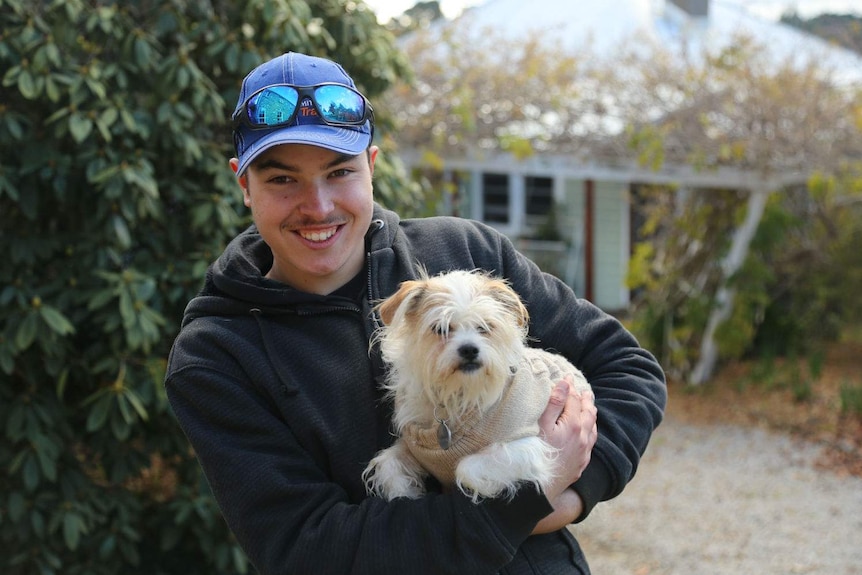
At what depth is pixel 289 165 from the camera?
2277 mm

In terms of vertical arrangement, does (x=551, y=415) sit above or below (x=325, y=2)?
below

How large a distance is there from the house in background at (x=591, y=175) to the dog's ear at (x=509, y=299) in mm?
5531

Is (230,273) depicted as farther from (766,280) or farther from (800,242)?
(800,242)

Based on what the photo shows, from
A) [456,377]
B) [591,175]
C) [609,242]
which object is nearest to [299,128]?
[456,377]

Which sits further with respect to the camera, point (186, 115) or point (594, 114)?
point (594, 114)

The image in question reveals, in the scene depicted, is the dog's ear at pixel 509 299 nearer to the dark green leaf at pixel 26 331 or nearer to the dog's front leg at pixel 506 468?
the dog's front leg at pixel 506 468

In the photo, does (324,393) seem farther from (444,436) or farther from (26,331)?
(26,331)

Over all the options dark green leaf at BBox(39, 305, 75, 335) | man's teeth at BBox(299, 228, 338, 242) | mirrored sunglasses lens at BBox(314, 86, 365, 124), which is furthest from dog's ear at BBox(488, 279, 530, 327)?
dark green leaf at BBox(39, 305, 75, 335)

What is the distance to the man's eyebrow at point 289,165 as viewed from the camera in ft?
7.46

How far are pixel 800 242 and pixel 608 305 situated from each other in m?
6.20

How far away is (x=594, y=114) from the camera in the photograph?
9.84 meters

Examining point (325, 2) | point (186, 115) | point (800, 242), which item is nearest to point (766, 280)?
point (800, 242)

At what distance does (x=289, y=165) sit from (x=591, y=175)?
8.16 metres

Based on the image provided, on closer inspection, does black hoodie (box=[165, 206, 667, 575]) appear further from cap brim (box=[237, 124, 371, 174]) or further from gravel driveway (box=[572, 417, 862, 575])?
gravel driveway (box=[572, 417, 862, 575])
